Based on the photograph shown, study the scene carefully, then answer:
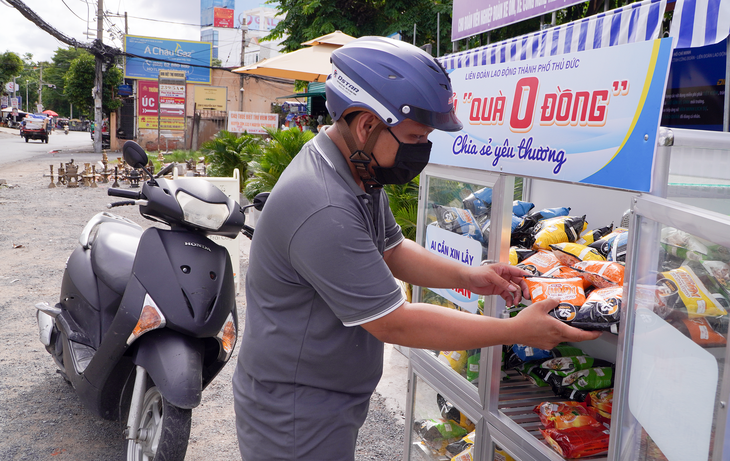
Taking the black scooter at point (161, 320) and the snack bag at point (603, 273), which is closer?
the snack bag at point (603, 273)

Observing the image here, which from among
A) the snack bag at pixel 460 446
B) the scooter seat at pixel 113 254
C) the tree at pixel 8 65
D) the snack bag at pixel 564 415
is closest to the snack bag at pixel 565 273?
the snack bag at pixel 564 415

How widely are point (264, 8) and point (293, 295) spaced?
8423 cm

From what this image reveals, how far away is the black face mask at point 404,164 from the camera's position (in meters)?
1.49

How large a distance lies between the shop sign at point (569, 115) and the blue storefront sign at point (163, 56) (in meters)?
28.4

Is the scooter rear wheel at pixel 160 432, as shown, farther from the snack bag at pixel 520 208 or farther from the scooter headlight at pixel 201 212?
the snack bag at pixel 520 208

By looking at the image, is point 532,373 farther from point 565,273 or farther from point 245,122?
point 245,122

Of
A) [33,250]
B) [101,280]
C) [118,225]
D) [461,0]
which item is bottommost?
[33,250]

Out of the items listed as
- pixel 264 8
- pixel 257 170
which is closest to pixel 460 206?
pixel 257 170

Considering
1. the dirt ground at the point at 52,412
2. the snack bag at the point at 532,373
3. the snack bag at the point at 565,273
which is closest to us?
the snack bag at the point at 565,273

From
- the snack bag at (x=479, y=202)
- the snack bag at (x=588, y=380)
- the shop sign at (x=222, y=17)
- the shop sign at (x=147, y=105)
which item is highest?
the shop sign at (x=222, y=17)

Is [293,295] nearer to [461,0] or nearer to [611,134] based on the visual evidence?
[611,134]

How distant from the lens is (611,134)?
5.03ft

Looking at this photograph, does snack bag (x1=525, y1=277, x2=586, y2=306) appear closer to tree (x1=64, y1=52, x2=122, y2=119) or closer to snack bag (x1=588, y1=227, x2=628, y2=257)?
snack bag (x1=588, y1=227, x2=628, y2=257)

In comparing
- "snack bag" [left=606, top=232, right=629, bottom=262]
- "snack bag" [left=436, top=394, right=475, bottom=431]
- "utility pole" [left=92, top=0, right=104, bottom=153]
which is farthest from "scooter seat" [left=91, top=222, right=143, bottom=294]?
"utility pole" [left=92, top=0, right=104, bottom=153]
